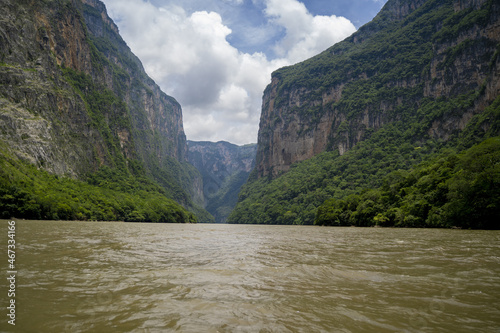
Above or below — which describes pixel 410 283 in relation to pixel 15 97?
below

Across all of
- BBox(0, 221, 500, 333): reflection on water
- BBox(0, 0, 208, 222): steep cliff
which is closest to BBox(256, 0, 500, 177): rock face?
BBox(0, 221, 500, 333): reflection on water

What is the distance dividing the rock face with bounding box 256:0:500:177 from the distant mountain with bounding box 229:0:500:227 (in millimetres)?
428

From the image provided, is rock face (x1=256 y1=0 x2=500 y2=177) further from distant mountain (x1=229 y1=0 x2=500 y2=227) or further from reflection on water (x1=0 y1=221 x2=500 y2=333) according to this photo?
reflection on water (x1=0 y1=221 x2=500 y2=333)

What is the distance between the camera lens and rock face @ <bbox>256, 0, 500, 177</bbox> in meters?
99.5

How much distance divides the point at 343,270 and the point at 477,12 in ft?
473

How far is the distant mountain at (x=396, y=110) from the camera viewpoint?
8657 centimetres

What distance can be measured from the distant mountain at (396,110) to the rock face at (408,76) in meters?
0.43

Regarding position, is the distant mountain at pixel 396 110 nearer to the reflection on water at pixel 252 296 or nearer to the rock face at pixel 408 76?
the rock face at pixel 408 76

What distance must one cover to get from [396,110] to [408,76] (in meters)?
20.5

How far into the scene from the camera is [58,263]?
8.86m

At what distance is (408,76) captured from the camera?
140375 millimetres

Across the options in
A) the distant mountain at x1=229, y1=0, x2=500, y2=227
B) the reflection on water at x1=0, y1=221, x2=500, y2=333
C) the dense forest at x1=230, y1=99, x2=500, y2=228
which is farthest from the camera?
the distant mountain at x1=229, y1=0, x2=500, y2=227

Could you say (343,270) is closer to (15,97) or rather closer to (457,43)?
(15,97)

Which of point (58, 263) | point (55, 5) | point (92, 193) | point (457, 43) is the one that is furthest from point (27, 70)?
point (457, 43)
